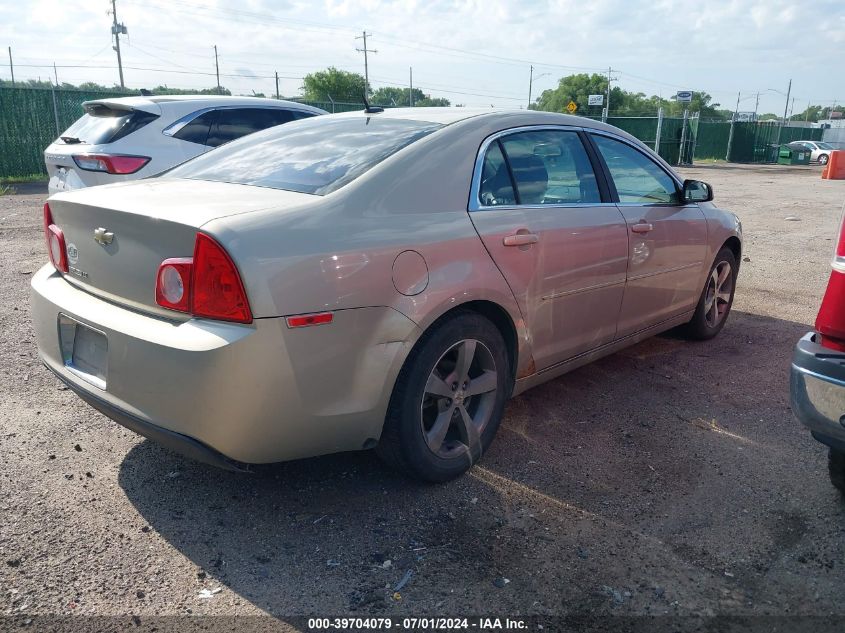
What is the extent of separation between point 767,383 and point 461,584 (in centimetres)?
293

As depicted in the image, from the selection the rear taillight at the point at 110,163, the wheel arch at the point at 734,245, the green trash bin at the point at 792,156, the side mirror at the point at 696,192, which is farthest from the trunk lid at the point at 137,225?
the green trash bin at the point at 792,156

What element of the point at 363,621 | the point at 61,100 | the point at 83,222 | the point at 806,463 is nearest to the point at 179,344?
the point at 83,222

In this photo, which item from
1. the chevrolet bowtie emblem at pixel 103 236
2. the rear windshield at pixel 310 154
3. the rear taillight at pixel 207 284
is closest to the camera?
the rear taillight at pixel 207 284

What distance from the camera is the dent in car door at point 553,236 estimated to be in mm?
3312

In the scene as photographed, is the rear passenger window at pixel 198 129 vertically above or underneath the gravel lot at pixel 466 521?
above

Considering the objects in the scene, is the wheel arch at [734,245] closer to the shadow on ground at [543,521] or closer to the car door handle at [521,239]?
the shadow on ground at [543,521]

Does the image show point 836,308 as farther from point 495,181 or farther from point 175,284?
point 175,284

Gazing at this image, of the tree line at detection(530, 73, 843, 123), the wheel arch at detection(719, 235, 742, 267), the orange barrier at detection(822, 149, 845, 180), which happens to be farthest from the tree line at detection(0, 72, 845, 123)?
the wheel arch at detection(719, 235, 742, 267)

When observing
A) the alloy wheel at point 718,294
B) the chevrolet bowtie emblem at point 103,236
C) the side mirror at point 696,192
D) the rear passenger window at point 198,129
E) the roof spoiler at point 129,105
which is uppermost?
the roof spoiler at point 129,105

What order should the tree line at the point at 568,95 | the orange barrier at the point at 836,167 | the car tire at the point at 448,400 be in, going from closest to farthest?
the car tire at the point at 448,400
the orange barrier at the point at 836,167
the tree line at the point at 568,95

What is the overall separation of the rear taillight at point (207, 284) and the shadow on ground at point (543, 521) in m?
0.87

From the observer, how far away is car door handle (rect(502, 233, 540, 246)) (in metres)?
3.27

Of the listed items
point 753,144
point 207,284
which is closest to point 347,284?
point 207,284

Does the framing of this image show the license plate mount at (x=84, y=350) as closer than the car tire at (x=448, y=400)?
Yes
